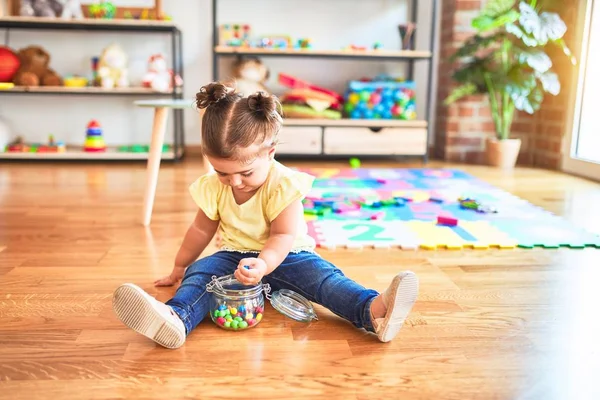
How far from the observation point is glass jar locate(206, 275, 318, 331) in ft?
3.50

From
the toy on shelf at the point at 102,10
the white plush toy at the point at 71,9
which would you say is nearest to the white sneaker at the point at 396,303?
the toy on shelf at the point at 102,10

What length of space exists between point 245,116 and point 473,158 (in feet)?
8.71

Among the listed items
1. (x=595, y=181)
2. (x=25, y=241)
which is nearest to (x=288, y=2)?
(x=595, y=181)

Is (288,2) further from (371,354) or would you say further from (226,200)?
(371,354)

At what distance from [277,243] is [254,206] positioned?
0.11m

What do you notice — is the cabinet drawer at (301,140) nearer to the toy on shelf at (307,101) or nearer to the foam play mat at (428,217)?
the toy on shelf at (307,101)

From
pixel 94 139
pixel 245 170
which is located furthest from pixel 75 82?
pixel 245 170

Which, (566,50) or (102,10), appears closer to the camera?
(566,50)

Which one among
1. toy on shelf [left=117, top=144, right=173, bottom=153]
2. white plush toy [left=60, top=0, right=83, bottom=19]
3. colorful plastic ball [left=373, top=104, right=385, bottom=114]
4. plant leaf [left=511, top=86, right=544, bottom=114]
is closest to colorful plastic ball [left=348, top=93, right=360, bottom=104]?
colorful plastic ball [left=373, top=104, right=385, bottom=114]

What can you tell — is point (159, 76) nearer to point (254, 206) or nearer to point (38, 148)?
point (38, 148)

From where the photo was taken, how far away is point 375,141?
322cm

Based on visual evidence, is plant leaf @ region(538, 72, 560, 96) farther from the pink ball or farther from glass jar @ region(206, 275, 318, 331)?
glass jar @ region(206, 275, 318, 331)

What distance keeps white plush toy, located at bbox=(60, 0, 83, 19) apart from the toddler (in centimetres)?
232

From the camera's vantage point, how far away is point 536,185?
2.63m
